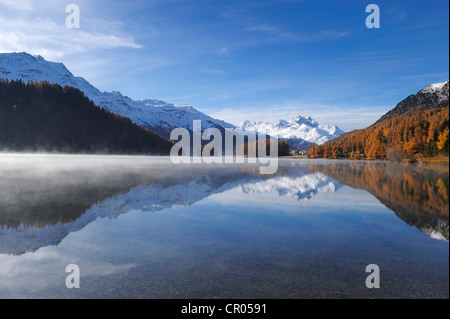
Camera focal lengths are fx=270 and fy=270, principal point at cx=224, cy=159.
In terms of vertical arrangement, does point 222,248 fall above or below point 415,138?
below

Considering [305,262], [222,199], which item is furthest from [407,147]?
[305,262]

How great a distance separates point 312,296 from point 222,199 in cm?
1741

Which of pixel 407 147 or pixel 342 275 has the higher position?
pixel 407 147

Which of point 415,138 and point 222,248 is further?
point 415,138

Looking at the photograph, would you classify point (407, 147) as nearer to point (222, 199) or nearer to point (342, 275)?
point (222, 199)

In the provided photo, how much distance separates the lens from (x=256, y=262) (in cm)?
1027

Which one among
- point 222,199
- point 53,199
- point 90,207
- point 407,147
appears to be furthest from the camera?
point 407,147

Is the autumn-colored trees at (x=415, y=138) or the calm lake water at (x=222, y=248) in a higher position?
the autumn-colored trees at (x=415, y=138)

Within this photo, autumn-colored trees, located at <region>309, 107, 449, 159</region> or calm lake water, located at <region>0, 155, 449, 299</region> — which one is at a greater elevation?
autumn-colored trees, located at <region>309, 107, 449, 159</region>

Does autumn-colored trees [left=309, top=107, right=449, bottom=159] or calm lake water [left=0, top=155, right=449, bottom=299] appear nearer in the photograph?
calm lake water [left=0, top=155, right=449, bottom=299]

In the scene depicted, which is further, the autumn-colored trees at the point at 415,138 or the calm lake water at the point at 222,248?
the autumn-colored trees at the point at 415,138

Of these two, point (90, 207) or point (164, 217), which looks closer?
point (164, 217)
